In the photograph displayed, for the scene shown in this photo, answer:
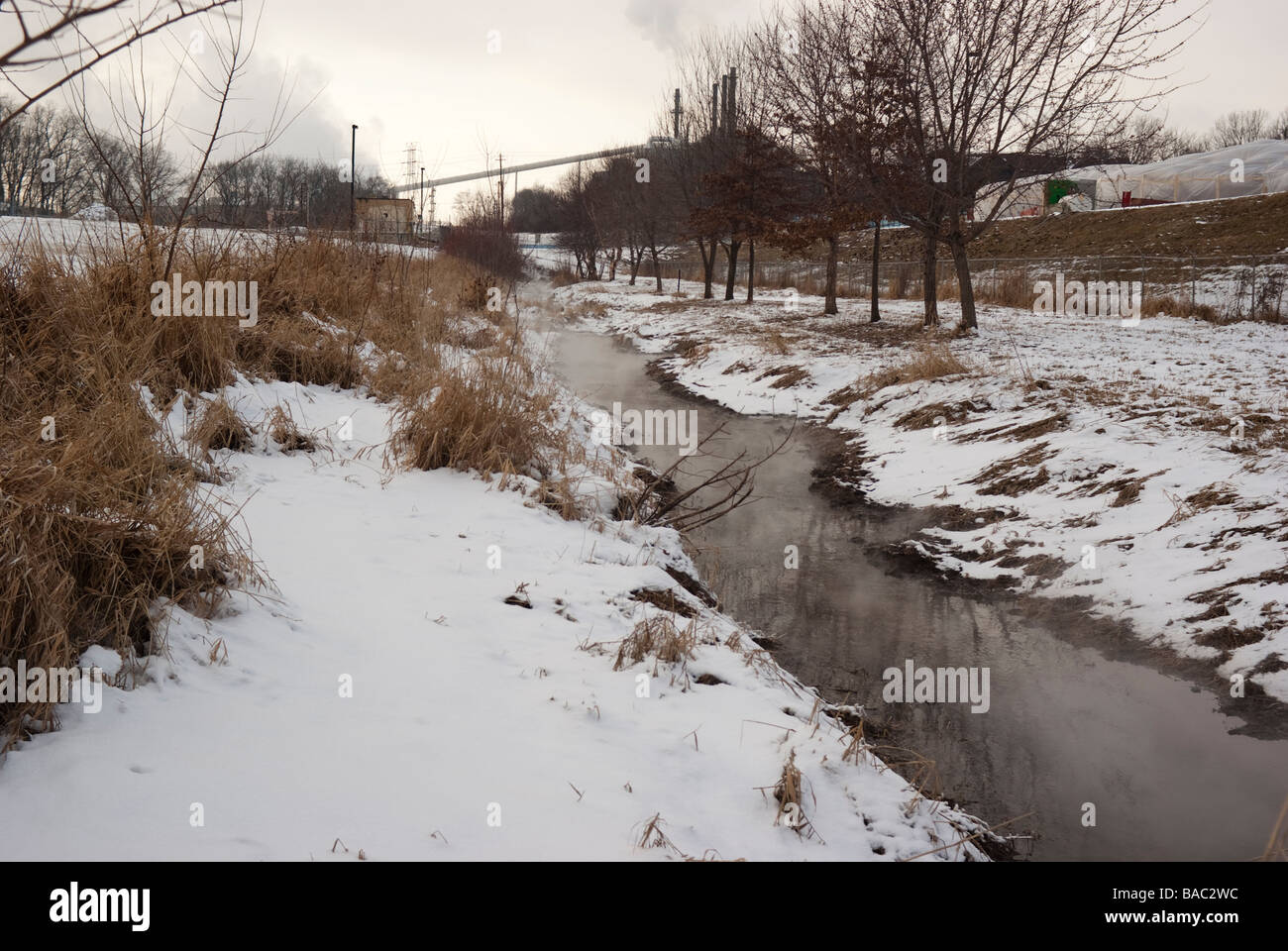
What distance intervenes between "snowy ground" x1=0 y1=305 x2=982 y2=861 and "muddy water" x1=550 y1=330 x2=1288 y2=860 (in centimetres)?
60

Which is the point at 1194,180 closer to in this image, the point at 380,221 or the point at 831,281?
the point at 831,281

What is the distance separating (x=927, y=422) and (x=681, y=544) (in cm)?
448

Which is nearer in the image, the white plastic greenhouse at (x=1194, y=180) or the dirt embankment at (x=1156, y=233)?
the dirt embankment at (x=1156, y=233)

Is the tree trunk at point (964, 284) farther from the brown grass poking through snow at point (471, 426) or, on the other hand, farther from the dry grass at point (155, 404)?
the brown grass poking through snow at point (471, 426)

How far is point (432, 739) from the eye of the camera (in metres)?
2.65

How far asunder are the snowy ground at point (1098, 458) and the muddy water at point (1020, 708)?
1.45 ft

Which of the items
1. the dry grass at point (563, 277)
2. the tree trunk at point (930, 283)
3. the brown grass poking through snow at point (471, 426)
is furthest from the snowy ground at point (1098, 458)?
the dry grass at point (563, 277)

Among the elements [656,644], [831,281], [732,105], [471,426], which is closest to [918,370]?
[471,426]

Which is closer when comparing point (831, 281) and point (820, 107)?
point (820, 107)

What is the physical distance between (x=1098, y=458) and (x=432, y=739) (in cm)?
610

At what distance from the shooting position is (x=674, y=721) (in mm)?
3135

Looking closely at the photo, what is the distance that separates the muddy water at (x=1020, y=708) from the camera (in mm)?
3307
